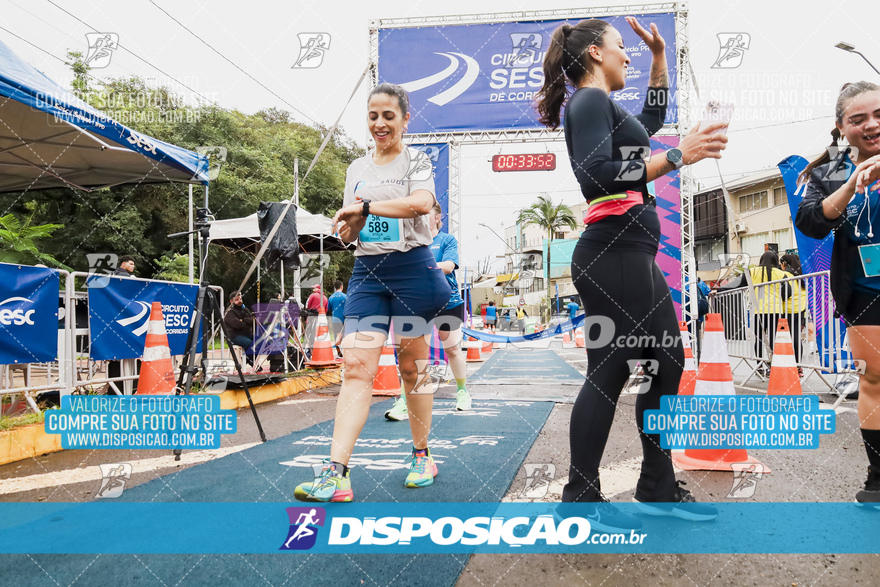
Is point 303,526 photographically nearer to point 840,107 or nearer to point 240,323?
point 840,107

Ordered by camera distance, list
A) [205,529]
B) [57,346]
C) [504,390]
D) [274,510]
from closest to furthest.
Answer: [205,529], [274,510], [57,346], [504,390]

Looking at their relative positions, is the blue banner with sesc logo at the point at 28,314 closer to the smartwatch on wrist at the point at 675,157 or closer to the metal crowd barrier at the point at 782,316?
the smartwatch on wrist at the point at 675,157

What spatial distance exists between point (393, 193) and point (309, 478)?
1524 mm

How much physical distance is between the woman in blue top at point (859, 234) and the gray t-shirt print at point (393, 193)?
1.71m

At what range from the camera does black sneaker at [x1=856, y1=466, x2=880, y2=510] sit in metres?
2.38

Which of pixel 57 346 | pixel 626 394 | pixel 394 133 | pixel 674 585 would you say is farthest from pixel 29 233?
pixel 674 585

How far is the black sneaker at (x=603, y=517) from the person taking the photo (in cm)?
202

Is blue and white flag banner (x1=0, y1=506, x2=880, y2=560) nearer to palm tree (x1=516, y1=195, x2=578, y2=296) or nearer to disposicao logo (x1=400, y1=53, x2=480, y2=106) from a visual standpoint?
disposicao logo (x1=400, y1=53, x2=480, y2=106)

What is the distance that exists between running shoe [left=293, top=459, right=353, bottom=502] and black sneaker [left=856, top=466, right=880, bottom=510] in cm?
215

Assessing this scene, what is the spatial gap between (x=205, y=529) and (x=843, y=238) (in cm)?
291

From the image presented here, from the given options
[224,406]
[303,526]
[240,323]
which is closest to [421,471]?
[303,526]

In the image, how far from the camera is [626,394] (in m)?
6.96

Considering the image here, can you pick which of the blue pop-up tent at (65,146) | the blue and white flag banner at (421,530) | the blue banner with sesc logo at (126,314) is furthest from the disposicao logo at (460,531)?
the blue pop-up tent at (65,146)

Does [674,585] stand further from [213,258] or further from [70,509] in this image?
[213,258]
